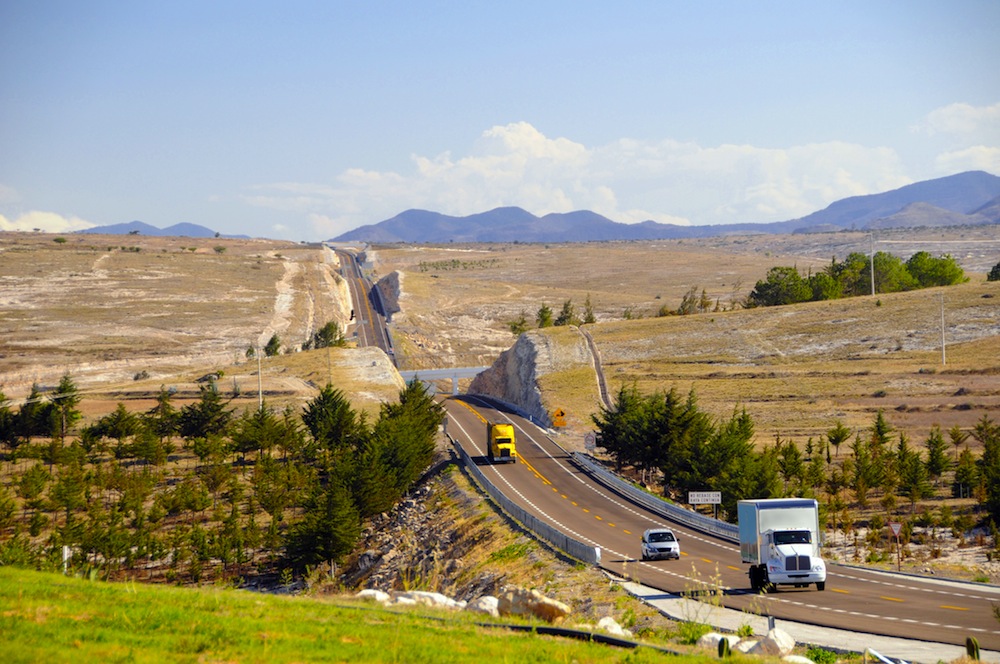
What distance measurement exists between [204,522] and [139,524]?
31.1 ft

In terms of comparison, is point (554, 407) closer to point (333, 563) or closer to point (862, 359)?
point (862, 359)

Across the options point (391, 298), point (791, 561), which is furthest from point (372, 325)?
point (791, 561)

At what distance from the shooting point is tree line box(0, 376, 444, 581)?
2135 inches

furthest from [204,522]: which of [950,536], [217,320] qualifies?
[217,320]

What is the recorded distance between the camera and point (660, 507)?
5562cm

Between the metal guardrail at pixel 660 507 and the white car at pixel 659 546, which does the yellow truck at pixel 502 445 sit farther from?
the white car at pixel 659 546

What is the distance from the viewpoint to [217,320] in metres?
160

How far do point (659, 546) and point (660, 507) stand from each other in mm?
15566

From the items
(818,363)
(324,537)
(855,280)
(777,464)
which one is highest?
(855,280)

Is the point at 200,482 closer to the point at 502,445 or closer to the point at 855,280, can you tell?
the point at 502,445

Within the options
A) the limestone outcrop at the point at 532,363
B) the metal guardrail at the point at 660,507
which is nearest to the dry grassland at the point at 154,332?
the limestone outcrop at the point at 532,363

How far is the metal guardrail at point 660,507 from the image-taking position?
154ft

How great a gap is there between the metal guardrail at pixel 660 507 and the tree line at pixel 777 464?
2.64m

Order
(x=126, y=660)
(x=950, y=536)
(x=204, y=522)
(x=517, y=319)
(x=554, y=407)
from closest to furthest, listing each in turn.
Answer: (x=126, y=660)
(x=950, y=536)
(x=204, y=522)
(x=554, y=407)
(x=517, y=319)
